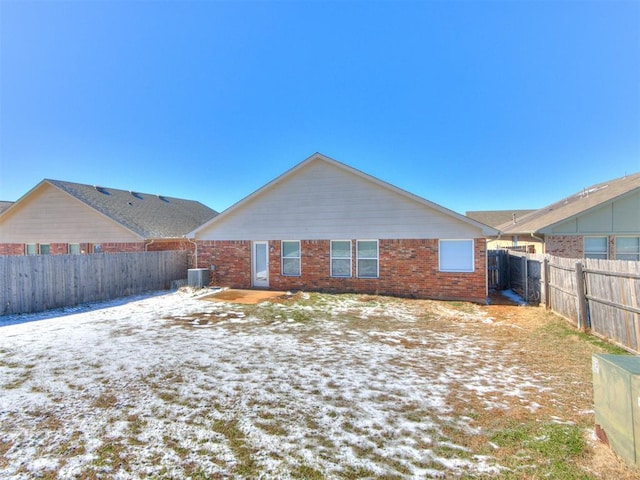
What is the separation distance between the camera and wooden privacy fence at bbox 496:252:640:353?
5.85 m

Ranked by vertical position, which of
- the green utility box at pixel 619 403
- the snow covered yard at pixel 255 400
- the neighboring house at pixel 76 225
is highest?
the neighboring house at pixel 76 225

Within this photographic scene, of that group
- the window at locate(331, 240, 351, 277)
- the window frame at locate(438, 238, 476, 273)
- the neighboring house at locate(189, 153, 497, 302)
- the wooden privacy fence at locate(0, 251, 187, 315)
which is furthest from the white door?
the window frame at locate(438, 238, 476, 273)

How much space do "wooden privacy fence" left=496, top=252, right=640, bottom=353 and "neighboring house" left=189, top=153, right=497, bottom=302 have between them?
2685 millimetres

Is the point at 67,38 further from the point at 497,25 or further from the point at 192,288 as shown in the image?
the point at 497,25

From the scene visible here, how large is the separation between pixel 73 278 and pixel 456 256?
14318mm

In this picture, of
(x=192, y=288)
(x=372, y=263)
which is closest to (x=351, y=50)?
(x=372, y=263)

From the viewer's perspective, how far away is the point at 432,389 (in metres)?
4.56

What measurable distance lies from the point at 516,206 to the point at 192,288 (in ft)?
138

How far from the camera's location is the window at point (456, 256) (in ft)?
39.3

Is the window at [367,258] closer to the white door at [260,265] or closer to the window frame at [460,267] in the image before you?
the window frame at [460,267]

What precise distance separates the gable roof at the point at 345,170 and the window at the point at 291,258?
2.62m

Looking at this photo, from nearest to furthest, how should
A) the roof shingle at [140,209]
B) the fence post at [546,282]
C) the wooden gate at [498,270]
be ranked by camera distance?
the fence post at [546,282]
the wooden gate at [498,270]
the roof shingle at [140,209]

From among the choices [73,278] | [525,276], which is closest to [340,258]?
[525,276]

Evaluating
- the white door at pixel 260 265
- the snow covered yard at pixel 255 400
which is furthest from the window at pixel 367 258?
the snow covered yard at pixel 255 400
